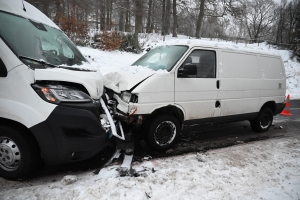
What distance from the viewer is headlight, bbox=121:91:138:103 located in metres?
3.65

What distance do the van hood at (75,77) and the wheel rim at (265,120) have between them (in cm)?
464

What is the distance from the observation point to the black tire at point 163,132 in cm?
388

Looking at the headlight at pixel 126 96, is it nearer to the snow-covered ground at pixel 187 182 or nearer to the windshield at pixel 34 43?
the windshield at pixel 34 43

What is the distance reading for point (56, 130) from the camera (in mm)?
2596

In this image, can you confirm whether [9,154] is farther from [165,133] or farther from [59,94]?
[165,133]

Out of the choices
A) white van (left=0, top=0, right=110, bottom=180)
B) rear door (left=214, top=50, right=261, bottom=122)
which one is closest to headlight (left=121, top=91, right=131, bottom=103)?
white van (left=0, top=0, right=110, bottom=180)

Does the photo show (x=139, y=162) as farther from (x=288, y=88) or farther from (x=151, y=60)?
(x=288, y=88)

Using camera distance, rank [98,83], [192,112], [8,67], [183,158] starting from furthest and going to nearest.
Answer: [192,112], [183,158], [98,83], [8,67]

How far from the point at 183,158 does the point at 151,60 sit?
7.04 ft

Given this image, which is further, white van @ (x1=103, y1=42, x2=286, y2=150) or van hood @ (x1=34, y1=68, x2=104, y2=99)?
white van @ (x1=103, y1=42, x2=286, y2=150)

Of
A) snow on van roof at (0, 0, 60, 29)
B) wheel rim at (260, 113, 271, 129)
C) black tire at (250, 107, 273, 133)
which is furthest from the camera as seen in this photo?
wheel rim at (260, 113, 271, 129)

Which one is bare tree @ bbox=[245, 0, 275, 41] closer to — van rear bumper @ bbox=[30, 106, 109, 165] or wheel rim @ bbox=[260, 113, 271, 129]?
wheel rim @ bbox=[260, 113, 271, 129]

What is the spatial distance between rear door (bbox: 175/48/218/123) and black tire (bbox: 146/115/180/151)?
36cm

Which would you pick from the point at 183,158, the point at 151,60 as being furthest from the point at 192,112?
the point at 151,60
